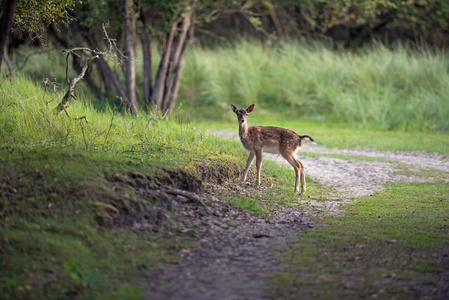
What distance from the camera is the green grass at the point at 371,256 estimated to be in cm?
514

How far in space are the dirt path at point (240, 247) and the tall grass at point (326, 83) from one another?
7.59 meters

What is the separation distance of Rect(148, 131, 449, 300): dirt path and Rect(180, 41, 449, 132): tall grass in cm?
759

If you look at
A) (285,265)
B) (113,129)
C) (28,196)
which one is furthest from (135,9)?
(285,265)

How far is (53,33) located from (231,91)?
6433 millimetres

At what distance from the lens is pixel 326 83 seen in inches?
789

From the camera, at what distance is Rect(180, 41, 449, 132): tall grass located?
18125mm

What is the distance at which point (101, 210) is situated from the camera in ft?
20.2

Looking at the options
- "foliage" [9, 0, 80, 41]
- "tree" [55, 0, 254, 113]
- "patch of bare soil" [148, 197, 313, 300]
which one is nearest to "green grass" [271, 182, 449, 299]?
"patch of bare soil" [148, 197, 313, 300]

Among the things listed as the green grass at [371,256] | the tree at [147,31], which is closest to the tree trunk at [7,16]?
the green grass at [371,256]

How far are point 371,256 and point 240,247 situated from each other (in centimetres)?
143

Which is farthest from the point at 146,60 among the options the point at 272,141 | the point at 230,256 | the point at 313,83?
the point at 230,256

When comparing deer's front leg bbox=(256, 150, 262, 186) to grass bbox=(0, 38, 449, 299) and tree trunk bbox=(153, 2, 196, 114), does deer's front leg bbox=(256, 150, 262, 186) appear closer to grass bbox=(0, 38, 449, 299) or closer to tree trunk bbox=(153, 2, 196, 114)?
grass bbox=(0, 38, 449, 299)

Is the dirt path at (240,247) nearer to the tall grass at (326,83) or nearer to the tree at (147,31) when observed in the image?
the tree at (147,31)

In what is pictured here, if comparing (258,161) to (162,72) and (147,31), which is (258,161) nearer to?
(162,72)
